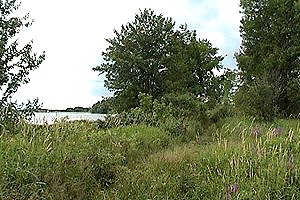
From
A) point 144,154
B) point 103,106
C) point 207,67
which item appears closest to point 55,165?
point 144,154

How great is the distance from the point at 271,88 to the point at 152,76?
13404mm

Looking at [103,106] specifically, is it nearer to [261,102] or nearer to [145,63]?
[145,63]

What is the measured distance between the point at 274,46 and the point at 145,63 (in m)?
9.32

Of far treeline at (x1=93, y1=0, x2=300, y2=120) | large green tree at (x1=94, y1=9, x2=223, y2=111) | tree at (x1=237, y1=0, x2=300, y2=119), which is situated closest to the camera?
far treeline at (x1=93, y1=0, x2=300, y2=120)

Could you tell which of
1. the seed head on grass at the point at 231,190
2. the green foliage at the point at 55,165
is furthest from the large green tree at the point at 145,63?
the seed head on grass at the point at 231,190

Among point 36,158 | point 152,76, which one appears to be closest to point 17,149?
point 36,158

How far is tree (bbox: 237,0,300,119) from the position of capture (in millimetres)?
26500

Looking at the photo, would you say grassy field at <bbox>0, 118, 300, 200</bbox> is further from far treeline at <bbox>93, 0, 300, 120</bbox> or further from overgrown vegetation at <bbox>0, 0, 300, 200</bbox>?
far treeline at <bbox>93, 0, 300, 120</bbox>

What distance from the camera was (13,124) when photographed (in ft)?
27.9

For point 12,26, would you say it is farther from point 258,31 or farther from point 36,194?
point 258,31

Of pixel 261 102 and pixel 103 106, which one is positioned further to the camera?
pixel 103 106

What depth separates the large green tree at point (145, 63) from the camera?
32312 mm

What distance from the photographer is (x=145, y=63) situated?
3200 centimetres

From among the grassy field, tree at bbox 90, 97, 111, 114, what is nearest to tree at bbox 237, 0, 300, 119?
tree at bbox 90, 97, 111, 114
